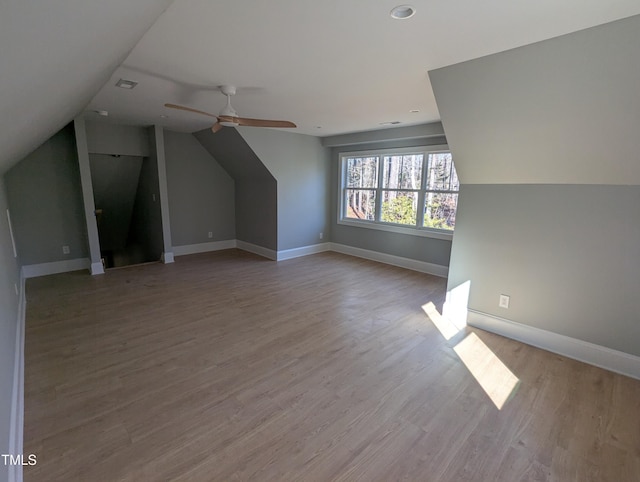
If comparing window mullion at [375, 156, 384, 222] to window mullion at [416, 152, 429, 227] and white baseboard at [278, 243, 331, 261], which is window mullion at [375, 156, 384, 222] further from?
white baseboard at [278, 243, 331, 261]

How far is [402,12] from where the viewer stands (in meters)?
1.62

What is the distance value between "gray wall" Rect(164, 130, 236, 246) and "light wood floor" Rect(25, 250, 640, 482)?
2594 mm

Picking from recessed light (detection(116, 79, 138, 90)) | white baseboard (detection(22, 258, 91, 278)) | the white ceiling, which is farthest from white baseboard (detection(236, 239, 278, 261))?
recessed light (detection(116, 79, 138, 90))

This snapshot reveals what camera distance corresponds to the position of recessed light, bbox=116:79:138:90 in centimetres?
275

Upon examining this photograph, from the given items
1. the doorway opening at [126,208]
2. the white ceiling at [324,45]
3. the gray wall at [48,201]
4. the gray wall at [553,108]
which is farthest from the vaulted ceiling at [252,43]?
the doorway opening at [126,208]

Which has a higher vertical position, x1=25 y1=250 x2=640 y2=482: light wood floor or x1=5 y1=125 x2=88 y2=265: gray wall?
x1=5 y1=125 x2=88 y2=265: gray wall

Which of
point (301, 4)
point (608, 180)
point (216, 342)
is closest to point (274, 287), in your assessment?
point (216, 342)

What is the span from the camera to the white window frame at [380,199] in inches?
191

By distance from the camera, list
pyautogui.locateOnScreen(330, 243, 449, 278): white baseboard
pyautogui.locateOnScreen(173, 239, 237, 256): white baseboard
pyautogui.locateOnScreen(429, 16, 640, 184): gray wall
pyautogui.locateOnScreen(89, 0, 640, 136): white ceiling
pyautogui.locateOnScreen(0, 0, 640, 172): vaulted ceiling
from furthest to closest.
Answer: pyautogui.locateOnScreen(173, 239, 237, 256): white baseboard → pyautogui.locateOnScreen(330, 243, 449, 278): white baseboard → pyautogui.locateOnScreen(429, 16, 640, 184): gray wall → pyautogui.locateOnScreen(89, 0, 640, 136): white ceiling → pyautogui.locateOnScreen(0, 0, 640, 172): vaulted ceiling

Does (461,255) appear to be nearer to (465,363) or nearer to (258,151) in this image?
(465,363)

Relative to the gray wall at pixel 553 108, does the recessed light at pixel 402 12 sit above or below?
above

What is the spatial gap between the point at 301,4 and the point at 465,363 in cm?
286

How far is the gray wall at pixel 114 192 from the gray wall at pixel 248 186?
4.99 feet

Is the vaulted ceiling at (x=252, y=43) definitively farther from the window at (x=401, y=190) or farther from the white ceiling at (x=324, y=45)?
the window at (x=401, y=190)
